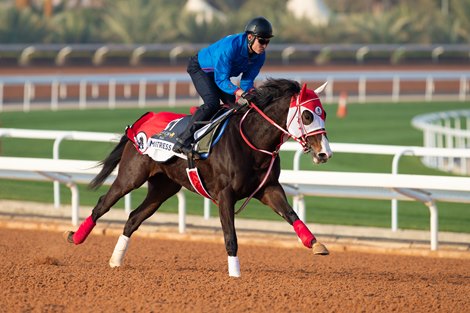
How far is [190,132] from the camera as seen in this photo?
784 cm

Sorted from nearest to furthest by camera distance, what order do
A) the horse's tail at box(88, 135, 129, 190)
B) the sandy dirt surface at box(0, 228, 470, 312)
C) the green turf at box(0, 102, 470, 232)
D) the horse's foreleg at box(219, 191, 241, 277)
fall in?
the sandy dirt surface at box(0, 228, 470, 312) → the horse's foreleg at box(219, 191, 241, 277) → the horse's tail at box(88, 135, 129, 190) → the green turf at box(0, 102, 470, 232)

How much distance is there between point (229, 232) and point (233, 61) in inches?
49.7

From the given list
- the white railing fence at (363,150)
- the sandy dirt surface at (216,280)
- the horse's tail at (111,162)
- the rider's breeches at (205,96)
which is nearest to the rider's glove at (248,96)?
the rider's breeches at (205,96)

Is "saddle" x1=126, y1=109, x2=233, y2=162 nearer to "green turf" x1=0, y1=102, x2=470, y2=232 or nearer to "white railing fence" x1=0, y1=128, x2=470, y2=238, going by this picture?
"white railing fence" x1=0, y1=128, x2=470, y2=238

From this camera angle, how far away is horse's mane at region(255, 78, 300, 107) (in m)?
7.59

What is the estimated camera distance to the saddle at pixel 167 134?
25.3 feet

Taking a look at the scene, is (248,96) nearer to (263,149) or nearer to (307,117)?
(263,149)

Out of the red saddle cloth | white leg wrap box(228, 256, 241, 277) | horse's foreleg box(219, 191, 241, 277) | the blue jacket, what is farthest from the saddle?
white leg wrap box(228, 256, 241, 277)

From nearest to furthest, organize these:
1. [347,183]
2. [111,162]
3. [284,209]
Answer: [284,209] → [111,162] → [347,183]

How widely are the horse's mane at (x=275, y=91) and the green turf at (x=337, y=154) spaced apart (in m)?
3.95

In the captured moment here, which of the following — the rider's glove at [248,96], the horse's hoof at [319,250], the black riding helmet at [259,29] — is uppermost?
the black riding helmet at [259,29]

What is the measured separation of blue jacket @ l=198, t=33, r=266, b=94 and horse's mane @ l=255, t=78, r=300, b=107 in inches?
7.6

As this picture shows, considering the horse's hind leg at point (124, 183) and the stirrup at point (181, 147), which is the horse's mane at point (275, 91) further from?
the horse's hind leg at point (124, 183)

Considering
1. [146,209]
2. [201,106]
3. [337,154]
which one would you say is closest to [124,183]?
[146,209]
